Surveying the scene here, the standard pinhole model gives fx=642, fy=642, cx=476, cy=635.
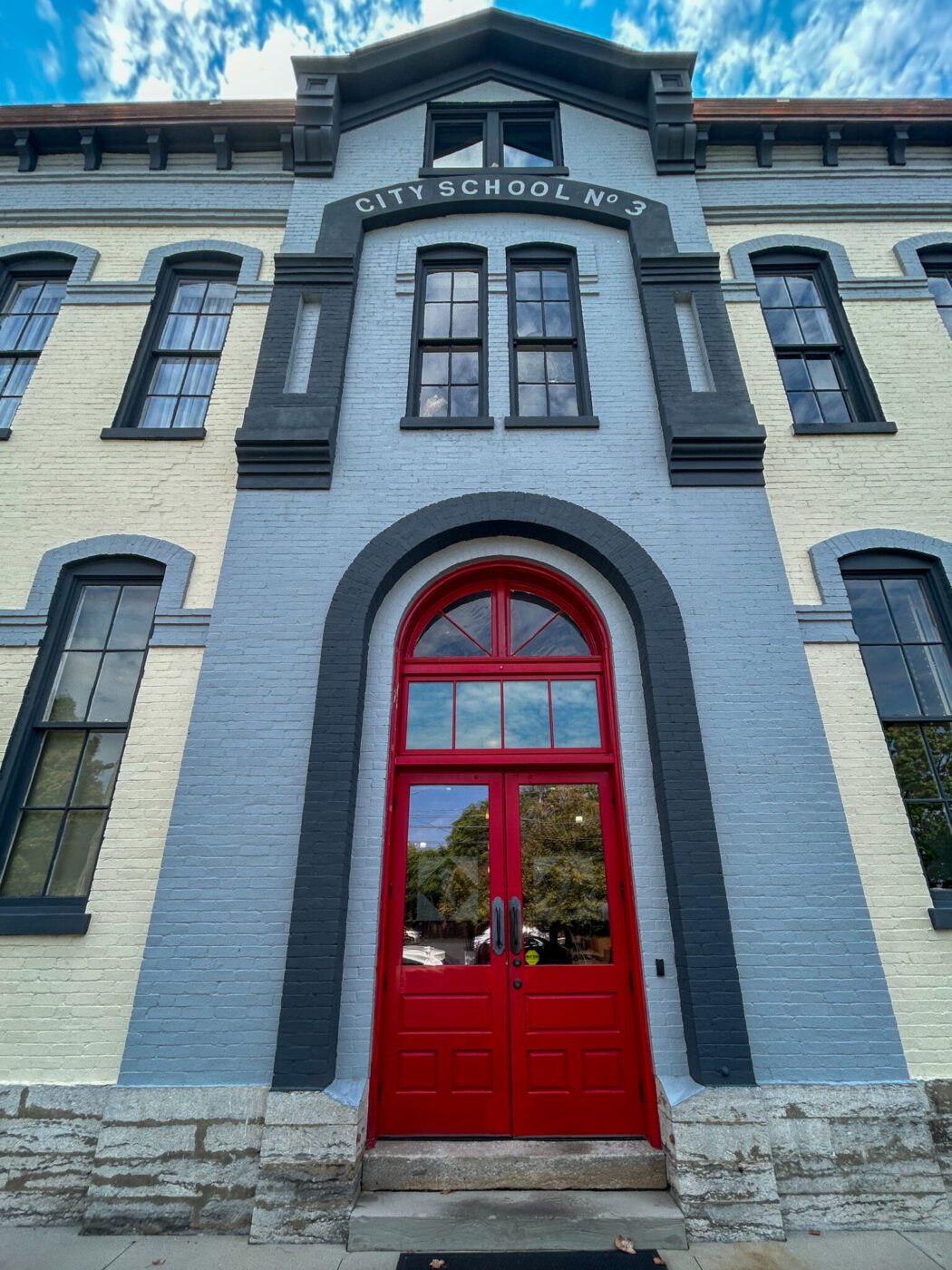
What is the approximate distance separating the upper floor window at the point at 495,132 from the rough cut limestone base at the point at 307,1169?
34.7ft

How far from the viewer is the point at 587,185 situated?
8109mm

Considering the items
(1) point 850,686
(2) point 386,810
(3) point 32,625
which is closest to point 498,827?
(2) point 386,810

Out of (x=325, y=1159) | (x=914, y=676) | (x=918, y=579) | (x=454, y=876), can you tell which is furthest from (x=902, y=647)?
(x=325, y=1159)

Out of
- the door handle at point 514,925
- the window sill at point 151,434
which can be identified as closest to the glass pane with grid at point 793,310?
the window sill at point 151,434

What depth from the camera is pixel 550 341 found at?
745 centimetres

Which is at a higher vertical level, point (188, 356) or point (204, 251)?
point (204, 251)

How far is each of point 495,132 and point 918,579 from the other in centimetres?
796

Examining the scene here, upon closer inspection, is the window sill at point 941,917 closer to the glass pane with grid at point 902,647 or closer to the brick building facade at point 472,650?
the brick building facade at point 472,650

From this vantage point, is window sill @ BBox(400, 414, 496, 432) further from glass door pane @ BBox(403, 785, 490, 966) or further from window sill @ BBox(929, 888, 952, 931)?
window sill @ BBox(929, 888, 952, 931)

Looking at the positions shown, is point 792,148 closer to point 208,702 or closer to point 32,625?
point 208,702

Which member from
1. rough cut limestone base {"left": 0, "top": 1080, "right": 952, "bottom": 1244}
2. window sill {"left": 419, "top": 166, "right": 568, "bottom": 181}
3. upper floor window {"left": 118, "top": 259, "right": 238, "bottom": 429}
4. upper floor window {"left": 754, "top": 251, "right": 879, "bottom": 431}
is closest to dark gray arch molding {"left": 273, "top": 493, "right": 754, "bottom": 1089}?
rough cut limestone base {"left": 0, "top": 1080, "right": 952, "bottom": 1244}

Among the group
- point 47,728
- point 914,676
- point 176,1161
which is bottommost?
point 176,1161

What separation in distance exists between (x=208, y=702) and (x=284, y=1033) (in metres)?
2.58

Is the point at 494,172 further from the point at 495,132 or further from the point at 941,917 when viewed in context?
the point at 941,917
